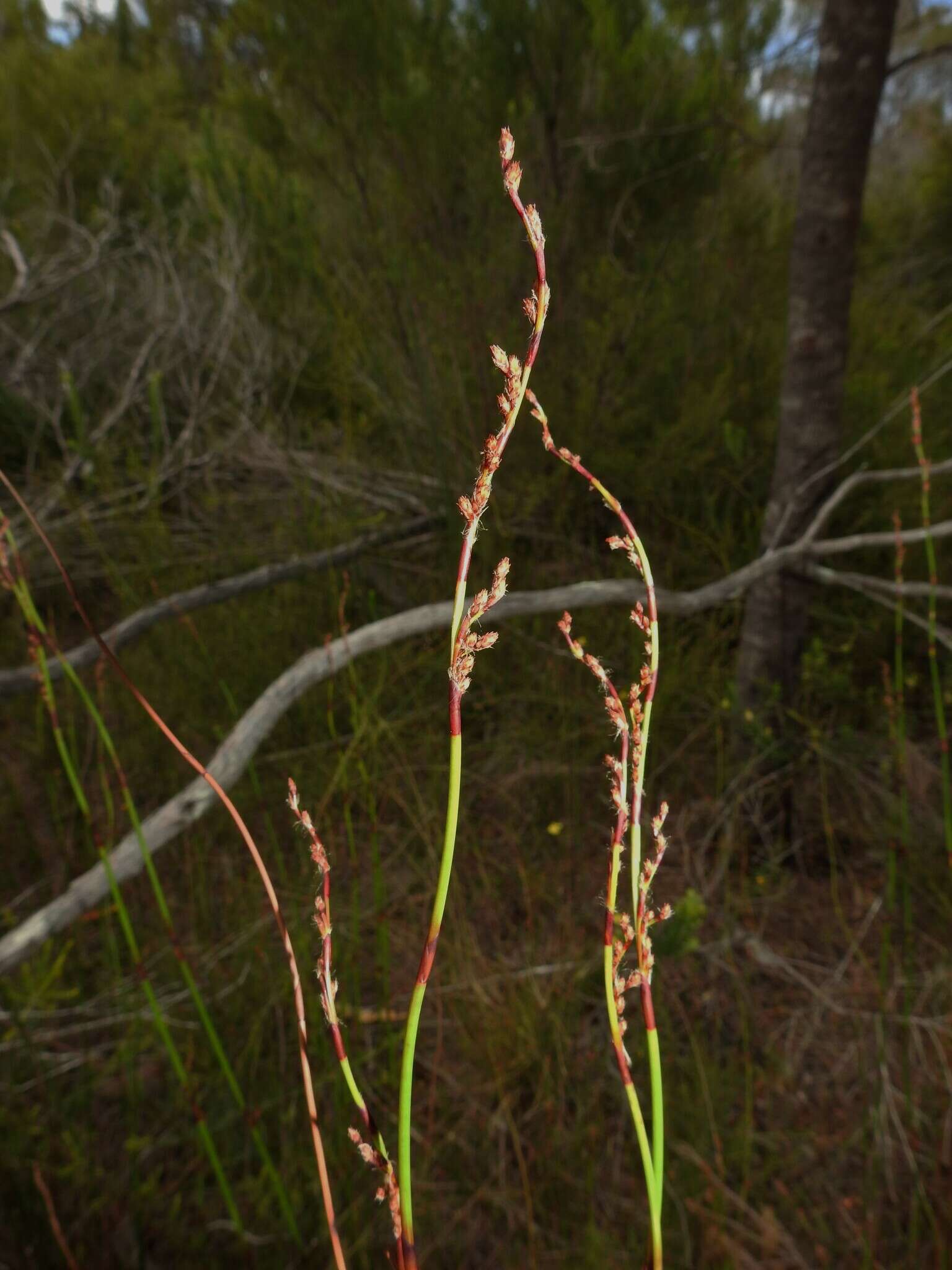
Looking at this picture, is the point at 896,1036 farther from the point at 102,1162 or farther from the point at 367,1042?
the point at 102,1162

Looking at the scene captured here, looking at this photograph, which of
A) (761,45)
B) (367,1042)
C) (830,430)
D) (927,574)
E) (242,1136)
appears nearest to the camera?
(242,1136)

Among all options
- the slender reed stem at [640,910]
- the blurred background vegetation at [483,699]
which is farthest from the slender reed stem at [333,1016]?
the blurred background vegetation at [483,699]

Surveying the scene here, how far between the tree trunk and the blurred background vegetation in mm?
183

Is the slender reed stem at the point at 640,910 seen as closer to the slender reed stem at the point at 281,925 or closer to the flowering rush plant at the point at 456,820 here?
the flowering rush plant at the point at 456,820

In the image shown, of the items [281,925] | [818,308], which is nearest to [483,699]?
[818,308]

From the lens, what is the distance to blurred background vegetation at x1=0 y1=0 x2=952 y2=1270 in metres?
1.44

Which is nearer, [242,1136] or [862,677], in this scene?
[242,1136]

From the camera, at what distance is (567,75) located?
8.16ft

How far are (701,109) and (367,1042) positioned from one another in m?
2.81

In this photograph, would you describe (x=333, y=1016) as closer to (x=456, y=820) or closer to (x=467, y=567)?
(x=456, y=820)

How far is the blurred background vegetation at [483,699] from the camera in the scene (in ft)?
4.73

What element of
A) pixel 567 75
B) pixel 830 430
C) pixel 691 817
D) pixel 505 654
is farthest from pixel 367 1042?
pixel 567 75

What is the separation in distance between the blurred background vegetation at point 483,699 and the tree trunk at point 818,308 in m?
0.18

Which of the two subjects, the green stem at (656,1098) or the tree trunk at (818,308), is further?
the tree trunk at (818,308)
